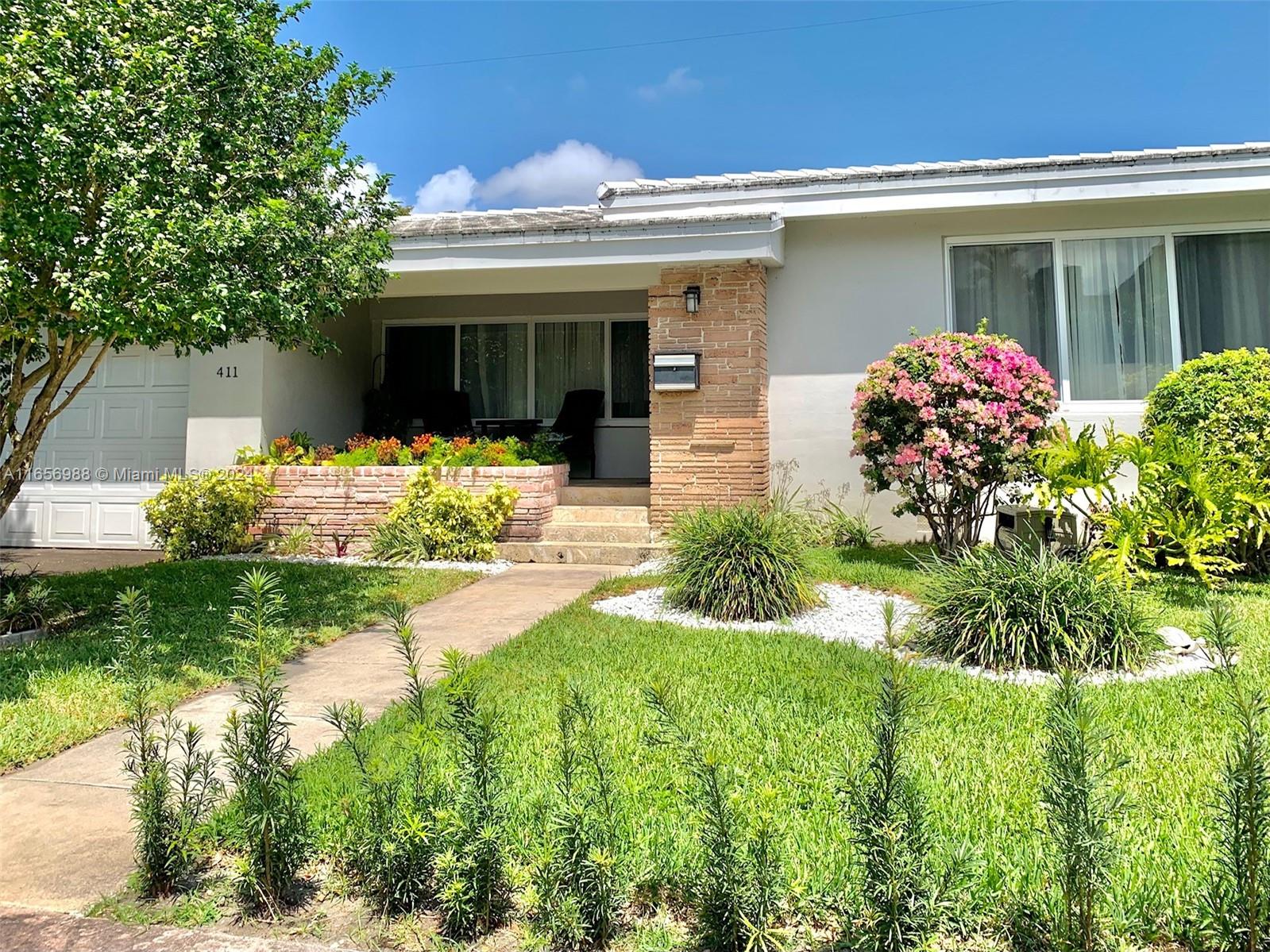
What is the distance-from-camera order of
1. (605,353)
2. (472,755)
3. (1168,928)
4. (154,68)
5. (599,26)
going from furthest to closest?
(599,26)
(605,353)
(154,68)
(472,755)
(1168,928)

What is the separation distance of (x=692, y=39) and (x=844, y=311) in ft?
31.9

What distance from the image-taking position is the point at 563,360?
13117mm

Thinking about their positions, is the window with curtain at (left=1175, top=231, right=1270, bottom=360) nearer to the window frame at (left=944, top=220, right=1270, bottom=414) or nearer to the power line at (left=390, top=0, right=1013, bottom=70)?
the window frame at (left=944, top=220, right=1270, bottom=414)

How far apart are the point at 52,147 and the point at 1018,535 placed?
8.33 m

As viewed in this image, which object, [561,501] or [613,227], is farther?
[561,501]

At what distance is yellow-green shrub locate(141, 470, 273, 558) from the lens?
30.9ft

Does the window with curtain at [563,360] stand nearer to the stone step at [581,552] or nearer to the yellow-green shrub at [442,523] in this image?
the yellow-green shrub at [442,523]

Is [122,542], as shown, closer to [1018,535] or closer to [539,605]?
[539,605]

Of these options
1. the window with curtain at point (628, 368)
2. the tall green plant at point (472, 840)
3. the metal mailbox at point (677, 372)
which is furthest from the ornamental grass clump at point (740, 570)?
the window with curtain at point (628, 368)

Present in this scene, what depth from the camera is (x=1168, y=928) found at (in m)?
2.21

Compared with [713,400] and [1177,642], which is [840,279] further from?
[1177,642]

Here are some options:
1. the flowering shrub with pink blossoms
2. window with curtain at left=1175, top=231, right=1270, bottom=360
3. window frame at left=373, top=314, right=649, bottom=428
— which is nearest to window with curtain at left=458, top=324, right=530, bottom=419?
window frame at left=373, top=314, right=649, bottom=428

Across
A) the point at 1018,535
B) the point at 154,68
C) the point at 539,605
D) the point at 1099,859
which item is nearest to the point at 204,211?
the point at 154,68

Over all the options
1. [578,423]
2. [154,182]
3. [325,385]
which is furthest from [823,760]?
[325,385]
